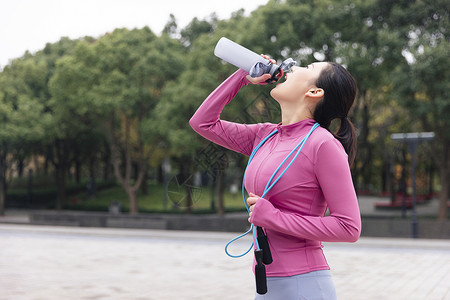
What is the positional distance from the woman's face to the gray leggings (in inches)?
29.1

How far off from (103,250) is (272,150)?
14.5m

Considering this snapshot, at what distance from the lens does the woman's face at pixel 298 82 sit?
2.46m

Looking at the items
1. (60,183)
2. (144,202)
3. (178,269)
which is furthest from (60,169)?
(178,269)

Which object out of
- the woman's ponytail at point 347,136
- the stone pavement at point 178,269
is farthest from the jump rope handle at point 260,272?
the stone pavement at point 178,269

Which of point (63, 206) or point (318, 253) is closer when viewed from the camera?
point (318, 253)

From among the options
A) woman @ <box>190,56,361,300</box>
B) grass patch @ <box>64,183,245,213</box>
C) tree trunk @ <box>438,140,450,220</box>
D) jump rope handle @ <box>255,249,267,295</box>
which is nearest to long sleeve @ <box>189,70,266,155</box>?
woman @ <box>190,56,361,300</box>

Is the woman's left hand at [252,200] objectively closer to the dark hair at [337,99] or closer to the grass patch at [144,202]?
the dark hair at [337,99]

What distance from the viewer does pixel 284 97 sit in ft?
8.20

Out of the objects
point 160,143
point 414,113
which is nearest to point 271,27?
point 414,113

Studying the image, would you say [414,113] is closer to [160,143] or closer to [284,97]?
[160,143]

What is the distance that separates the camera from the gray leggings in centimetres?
234

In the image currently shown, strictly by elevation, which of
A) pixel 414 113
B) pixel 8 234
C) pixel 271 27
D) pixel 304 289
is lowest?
pixel 8 234

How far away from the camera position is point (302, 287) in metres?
2.34

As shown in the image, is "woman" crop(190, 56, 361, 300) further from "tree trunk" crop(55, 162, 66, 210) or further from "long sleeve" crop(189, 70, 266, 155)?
"tree trunk" crop(55, 162, 66, 210)
